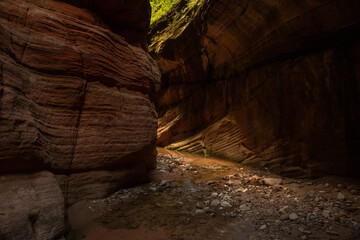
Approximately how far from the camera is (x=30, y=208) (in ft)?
8.17

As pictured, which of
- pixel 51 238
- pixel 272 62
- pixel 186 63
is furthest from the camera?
pixel 186 63

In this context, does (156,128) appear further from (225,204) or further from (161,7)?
(161,7)

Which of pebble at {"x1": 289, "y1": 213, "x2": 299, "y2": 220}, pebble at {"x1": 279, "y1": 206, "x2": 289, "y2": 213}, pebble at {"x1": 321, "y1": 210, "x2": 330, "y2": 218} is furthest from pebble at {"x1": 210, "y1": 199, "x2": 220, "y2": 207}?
Answer: pebble at {"x1": 321, "y1": 210, "x2": 330, "y2": 218}

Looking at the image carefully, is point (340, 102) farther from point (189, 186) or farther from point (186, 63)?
point (186, 63)

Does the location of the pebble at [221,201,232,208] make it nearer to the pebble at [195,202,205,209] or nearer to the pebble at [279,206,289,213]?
the pebble at [195,202,205,209]

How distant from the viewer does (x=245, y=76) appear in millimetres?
8836

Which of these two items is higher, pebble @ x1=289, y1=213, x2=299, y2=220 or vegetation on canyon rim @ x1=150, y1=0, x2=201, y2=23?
vegetation on canyon rim @ x1=150, y1=0, x2=201, y2=23

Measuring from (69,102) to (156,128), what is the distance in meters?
2.84

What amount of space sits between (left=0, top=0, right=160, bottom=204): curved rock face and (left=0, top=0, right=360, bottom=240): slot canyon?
3 cm

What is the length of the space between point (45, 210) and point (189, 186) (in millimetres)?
3639

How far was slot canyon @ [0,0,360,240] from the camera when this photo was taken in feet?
9.71

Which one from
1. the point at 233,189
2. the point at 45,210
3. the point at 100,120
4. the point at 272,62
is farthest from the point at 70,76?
the point at 272,62

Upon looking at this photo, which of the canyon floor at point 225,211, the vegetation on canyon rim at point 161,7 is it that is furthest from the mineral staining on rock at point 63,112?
the vegetation on canyon rim at point 161,7

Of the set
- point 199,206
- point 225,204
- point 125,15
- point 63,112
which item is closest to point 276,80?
point 225,204
